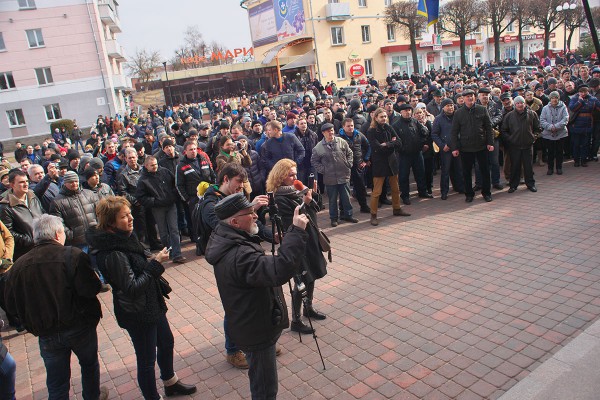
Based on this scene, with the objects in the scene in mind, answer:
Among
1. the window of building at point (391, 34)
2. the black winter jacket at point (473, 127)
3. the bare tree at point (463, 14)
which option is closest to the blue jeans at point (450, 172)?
the black winter jacket at point (473, 127)

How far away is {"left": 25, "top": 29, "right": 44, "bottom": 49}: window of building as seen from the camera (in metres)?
33.6

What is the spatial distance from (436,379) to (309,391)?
1112mm

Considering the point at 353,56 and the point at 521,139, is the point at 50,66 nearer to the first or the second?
the point at 353,56

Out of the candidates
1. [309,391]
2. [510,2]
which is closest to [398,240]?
[309,391]

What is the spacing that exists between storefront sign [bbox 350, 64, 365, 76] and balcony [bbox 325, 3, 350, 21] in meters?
4.82

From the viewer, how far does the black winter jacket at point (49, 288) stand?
346cm

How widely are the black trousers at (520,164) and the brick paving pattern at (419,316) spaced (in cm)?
136

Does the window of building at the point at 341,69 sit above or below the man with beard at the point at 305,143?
above

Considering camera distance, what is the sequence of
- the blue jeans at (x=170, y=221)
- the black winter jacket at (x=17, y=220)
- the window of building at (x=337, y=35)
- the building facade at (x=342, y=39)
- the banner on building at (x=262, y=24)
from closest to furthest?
the black winter jacket at (x=17, y=220)
the blue jeans at (x=170, y=221)
the building facade at (x=342, y=39)
the window of building at (x=337, y=35)
the banner on building at (x=262, y=24)

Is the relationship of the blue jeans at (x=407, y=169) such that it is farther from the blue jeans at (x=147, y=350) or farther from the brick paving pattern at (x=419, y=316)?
the blue jeans at (x=147, y=350)

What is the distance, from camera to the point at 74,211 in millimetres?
6250

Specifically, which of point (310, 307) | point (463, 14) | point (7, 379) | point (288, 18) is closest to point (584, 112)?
point (310, 307)

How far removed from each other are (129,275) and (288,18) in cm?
4673

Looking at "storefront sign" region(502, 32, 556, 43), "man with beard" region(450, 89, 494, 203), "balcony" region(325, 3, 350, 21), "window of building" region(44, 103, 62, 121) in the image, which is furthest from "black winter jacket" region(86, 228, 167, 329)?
"storefront sign" region(502, 32, 556, 43)
